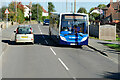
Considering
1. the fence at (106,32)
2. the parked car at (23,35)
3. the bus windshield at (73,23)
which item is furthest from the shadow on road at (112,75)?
the fence at (106,32)

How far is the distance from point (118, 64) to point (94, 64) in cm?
137

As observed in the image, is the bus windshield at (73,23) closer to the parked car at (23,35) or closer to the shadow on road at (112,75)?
the parked car at (23,35)

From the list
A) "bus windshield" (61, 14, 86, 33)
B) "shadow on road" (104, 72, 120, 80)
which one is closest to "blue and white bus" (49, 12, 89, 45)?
"bus windshield" (61, 14, 86, 33)

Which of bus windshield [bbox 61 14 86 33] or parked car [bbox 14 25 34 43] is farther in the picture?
parked car [bbox 14 25 34 43]

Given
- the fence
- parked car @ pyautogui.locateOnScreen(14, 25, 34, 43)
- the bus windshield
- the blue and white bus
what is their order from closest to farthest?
the blue and white bus
the bus windshield
parked car @ pyautogui.locateOnScreen(14, 25, 34, 43)
the fence

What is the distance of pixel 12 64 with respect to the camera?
12.4 metres

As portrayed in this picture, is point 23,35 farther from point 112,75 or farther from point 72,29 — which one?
point 112,75

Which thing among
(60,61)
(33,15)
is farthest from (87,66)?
(33,15)

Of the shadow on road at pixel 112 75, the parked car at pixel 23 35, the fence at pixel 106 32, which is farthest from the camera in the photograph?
the fence at pixel 106 32

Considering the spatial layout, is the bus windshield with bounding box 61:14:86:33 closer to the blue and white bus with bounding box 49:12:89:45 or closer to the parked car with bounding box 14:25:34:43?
the blue and white bus with bounding box 49:12:89:45

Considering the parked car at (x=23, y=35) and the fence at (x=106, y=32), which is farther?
the fence at (x=106, y=32)

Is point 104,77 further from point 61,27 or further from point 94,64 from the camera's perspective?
point 61,27

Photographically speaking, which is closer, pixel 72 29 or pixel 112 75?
pixel 112 75

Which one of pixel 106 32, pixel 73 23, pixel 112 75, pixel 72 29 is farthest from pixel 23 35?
pixel 106 32
